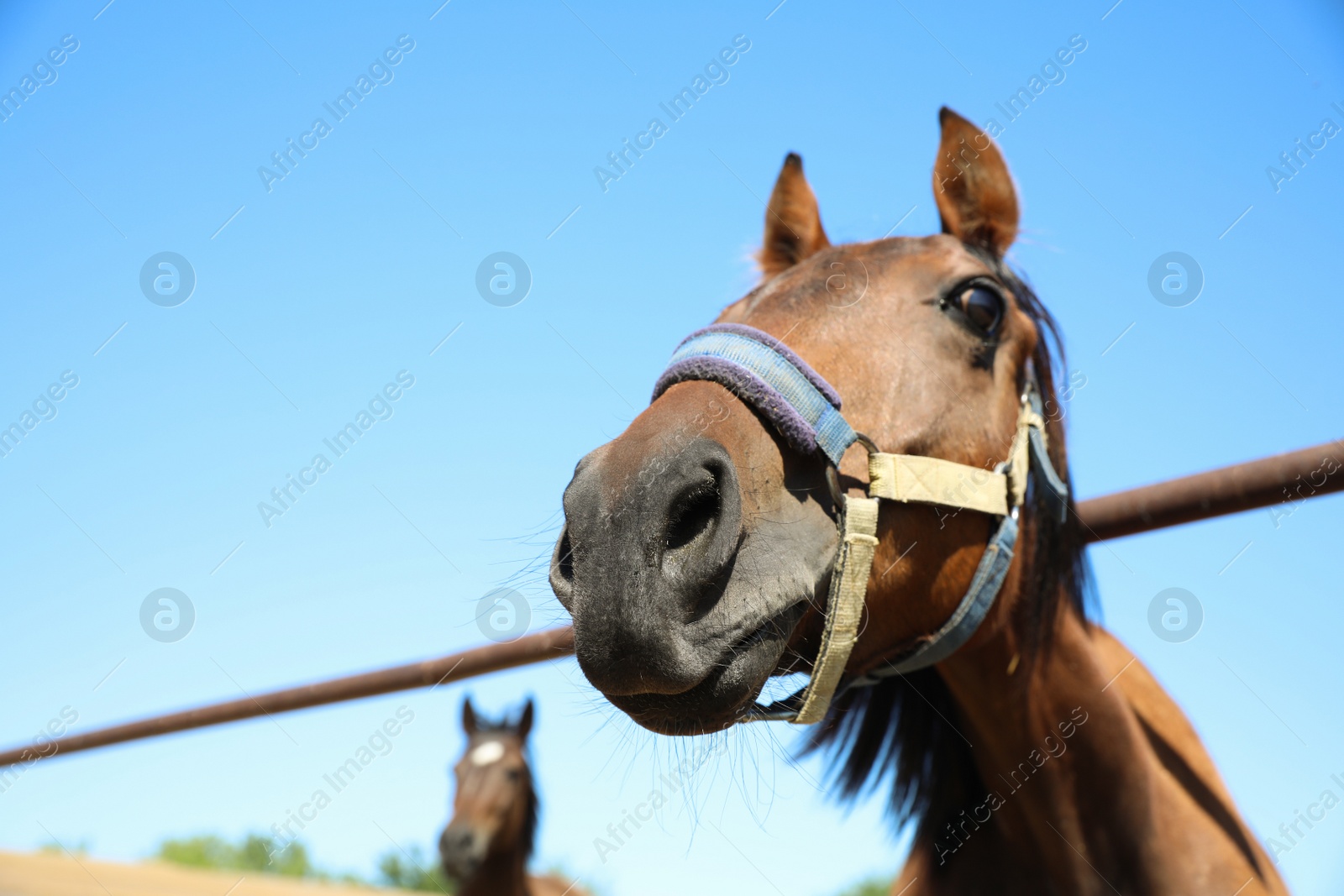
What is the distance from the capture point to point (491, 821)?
26.2 ft

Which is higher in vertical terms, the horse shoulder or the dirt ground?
the horse shoulder

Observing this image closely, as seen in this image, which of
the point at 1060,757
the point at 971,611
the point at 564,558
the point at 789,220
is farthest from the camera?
the point at 789,220

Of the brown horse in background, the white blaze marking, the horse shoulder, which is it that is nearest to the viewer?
the horse shoulder

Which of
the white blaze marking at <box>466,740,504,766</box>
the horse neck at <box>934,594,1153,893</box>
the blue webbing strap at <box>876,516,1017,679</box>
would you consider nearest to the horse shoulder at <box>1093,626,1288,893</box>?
the horse neck at <box>934,594,1153,893</box>

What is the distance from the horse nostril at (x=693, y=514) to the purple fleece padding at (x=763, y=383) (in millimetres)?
223

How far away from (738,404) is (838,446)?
0.76 ft

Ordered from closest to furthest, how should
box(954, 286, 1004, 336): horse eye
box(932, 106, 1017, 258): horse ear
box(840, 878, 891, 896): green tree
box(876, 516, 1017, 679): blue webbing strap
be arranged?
box(876, 516, 1017, 679): blue webbing strap, box(954, 286, 1004, 336): horse eye, box(932, 106, 1017, 258): horse ear, box(840, 878, 891, 896): green tree

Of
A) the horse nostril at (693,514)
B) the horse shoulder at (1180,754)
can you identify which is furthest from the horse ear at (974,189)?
the horse nostril at (693,514)

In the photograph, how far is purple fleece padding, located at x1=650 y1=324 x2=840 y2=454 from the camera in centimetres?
169

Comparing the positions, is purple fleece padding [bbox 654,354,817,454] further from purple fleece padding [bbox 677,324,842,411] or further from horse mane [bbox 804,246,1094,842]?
horse mane [bbox 804,246,1094,842]

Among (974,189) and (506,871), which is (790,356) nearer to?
(974,189)

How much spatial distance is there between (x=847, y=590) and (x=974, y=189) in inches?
53.1

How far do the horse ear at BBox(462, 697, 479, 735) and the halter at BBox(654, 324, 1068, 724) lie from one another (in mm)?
8528

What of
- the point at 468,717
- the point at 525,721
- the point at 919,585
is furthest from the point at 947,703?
the point at 468,717
